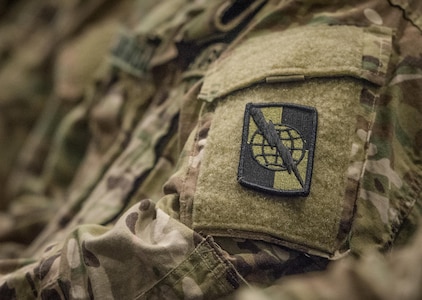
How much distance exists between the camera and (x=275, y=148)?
2.31 feet

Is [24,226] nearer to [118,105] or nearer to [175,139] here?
[118,105]

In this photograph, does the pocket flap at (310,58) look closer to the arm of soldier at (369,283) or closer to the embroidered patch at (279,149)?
the embroidered patch at (279,149)

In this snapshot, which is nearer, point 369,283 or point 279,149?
point 369,283

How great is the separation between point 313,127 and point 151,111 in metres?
0.36

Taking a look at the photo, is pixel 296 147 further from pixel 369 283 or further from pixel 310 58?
pixel 369 283

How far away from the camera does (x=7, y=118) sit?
62.3 inches

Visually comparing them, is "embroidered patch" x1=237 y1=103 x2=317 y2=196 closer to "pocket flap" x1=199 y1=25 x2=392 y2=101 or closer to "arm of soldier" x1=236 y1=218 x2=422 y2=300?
"pocket flap" x1=199 y1=25 x2=392 y2=101

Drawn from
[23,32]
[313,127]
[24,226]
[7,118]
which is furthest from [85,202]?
[23,32]

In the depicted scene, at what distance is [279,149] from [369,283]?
314 mm

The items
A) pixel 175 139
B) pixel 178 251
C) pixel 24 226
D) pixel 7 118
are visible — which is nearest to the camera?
pixel 178 251

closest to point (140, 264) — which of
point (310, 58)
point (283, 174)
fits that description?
point (283, 174)

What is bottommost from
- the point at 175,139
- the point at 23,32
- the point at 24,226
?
the point at 24,226

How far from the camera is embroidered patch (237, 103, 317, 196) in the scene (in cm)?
70

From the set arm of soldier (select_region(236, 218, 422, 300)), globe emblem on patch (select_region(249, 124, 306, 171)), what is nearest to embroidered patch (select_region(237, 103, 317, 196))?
globe emblem on patch (select_region(249, 124, 306, 171))
